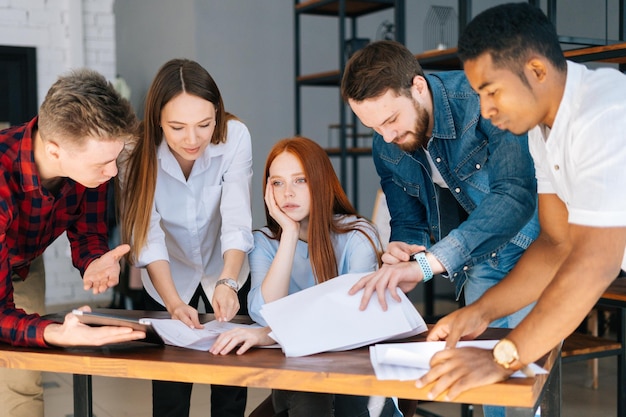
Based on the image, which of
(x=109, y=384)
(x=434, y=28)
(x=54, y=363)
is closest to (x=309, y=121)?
(x=434, y=28)

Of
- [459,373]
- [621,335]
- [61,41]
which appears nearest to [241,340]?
[459,373]

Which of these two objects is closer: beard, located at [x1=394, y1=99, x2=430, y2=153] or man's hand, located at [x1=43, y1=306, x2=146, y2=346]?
man's hand, located at [x1=43, y1=306, x2=146, y2=346]

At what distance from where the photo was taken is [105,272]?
5.38 ft

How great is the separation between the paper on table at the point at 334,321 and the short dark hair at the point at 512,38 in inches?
21.0

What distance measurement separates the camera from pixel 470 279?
6.14 feet

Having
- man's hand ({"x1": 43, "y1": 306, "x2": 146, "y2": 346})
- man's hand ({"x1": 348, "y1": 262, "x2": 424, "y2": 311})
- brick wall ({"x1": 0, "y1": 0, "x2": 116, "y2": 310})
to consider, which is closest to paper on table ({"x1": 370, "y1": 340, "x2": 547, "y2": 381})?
man's hand ({"x1": 348, "y1": 262, "x2": 424, "y2": 311})

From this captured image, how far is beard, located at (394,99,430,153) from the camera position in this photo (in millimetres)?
1629

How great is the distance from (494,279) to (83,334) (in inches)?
39.7

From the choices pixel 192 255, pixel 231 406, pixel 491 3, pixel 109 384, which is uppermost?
pixel 491 3

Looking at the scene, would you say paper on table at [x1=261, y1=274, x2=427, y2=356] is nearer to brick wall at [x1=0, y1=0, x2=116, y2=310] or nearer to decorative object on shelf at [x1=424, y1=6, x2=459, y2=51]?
brick wall at [x1=0, y1=0, x2=116, y2=310]

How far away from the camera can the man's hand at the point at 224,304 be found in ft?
5.42

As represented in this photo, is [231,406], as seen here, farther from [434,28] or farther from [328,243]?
[434,28]

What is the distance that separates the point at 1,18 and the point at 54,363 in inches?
162

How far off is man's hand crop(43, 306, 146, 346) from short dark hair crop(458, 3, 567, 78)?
78 cm
